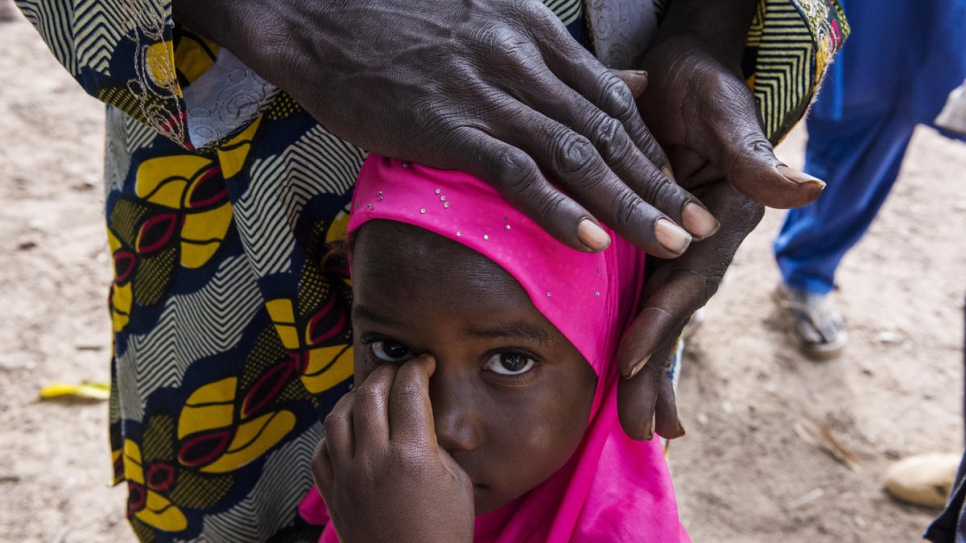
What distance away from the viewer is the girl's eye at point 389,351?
1.29 m

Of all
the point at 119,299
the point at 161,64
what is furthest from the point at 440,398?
the point at 119,299

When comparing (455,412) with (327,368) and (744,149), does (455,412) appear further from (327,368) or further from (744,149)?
(744,149)

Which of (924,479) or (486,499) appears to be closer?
(486,499)

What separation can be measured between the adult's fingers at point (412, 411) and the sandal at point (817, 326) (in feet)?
9.55

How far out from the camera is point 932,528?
5.37 ft

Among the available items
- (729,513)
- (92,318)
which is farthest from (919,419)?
(92,318)

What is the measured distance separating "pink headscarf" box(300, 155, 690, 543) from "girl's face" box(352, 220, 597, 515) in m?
0.03

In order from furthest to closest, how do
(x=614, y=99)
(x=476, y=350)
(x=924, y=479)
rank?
(x=924, y=479)
(x=476, y=350)
(x=614, y=99)

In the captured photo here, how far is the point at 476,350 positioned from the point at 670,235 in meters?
0.35

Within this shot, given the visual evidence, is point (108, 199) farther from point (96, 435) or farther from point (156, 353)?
point (96, 435)

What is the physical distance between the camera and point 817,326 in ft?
12.1

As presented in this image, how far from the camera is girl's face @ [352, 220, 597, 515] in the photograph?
3.86 feet

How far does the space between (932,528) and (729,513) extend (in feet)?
4.46

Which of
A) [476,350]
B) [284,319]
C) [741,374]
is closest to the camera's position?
[476,350]
